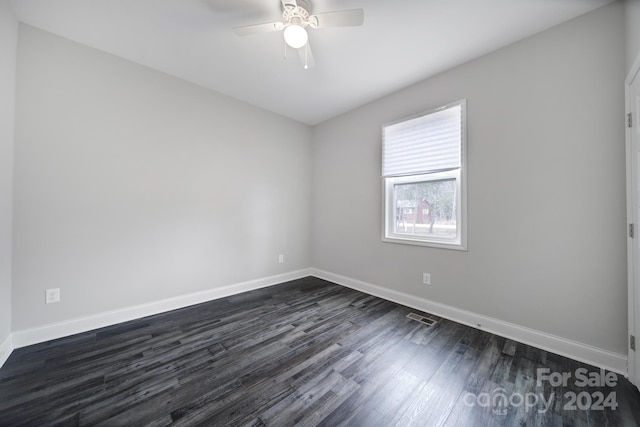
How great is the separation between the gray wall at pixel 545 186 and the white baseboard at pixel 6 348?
3677mm

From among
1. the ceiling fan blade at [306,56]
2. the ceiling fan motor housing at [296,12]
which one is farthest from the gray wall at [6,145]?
the ceiling fan blade at [306,56]

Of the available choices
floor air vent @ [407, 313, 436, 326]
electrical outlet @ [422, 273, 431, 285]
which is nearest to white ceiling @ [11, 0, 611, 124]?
electrical outlet @ [422, 273, 431, 285]

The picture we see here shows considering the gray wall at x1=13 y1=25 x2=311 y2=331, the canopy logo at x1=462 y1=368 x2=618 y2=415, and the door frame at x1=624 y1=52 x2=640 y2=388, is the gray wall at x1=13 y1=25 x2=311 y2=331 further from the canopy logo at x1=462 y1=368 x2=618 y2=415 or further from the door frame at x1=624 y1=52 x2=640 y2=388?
the door frame at x1=624 y1=52 x2=640 y2=388

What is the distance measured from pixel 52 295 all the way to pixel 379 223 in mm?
3480

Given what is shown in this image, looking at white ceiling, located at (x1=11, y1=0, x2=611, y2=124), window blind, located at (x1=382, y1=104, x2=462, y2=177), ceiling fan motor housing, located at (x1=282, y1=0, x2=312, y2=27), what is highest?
white ceiling, located at (x1=11, y1=0, x2=611, y2=124)

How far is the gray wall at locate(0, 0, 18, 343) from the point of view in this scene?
1.71 m

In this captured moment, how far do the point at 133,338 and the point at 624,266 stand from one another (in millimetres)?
3995

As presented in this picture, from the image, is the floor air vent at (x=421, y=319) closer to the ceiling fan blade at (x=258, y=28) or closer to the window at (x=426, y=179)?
the window at (x=426, y=179)

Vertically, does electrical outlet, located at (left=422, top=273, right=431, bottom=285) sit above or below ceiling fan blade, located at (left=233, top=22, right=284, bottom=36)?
below

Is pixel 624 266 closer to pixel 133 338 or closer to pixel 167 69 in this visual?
pixel 133 338

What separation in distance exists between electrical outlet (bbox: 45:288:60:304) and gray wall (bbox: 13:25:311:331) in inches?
1.2

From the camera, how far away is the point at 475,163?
2.29 m

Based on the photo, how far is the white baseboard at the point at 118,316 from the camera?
1.94 metres

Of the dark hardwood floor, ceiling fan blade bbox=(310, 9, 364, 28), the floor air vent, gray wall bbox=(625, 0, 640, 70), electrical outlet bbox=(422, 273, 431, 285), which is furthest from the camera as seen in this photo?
electrical outlet bbox=(422, 273, 431, 285)
